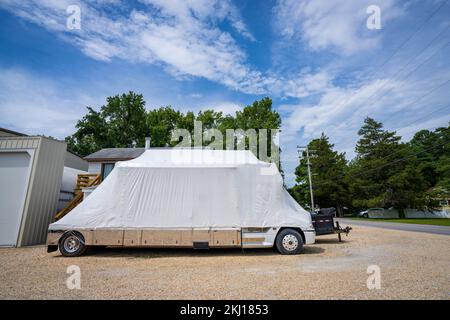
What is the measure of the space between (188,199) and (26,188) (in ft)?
27.4

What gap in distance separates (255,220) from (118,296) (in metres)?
4.97

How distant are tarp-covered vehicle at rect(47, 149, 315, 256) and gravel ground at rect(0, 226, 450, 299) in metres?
0.61

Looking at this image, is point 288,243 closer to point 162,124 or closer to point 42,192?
point 42,192

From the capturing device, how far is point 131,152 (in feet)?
64.3

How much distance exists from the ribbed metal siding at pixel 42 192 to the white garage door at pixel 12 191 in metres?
0.31

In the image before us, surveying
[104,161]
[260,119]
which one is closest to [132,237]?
[104,161]

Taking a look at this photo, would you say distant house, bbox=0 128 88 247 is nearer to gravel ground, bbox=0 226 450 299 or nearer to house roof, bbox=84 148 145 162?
gravel ground, bbox=0 226 450 299

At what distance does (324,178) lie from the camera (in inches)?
1769

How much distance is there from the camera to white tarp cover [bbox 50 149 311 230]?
7.98 metres

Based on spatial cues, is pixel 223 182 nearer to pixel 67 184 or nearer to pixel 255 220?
pixel 255 220

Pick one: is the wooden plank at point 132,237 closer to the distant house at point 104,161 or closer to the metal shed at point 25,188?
the metal shed at point 25,188

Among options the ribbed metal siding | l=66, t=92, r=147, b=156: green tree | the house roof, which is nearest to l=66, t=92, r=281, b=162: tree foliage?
l=66, t=92, r=147, b=156: green tree

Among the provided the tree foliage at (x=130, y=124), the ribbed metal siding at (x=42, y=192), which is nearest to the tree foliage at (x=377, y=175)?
the tree foliage at (x=130, y=124)
